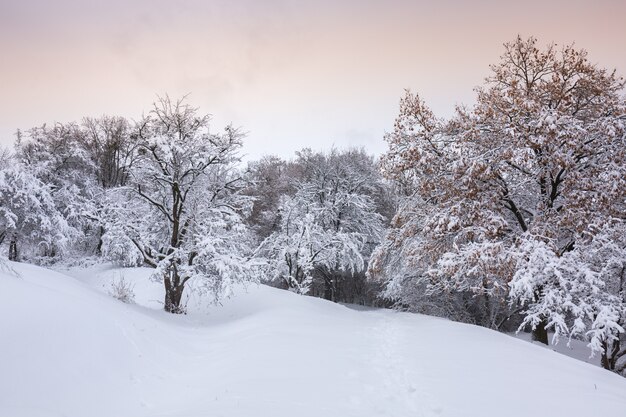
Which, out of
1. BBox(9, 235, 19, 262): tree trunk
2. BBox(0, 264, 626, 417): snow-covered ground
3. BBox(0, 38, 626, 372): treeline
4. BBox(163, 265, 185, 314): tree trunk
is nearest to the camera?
BBox(0, 264, 626, 417): snow-covered ground

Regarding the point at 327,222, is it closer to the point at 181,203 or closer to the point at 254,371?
the point at 181,203

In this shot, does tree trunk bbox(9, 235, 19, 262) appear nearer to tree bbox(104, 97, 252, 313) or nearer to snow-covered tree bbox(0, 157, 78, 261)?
snow-covered tree bbox(0, 157, 78, 261)

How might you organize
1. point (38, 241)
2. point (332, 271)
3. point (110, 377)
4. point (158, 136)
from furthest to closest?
point (332, 271) → point (38, 241) → point (158, 136) → point (110, 377)

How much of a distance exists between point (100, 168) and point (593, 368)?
36913 millimetres

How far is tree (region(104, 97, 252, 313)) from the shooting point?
13.7 m

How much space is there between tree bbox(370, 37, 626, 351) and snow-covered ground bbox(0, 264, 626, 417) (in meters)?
2.06

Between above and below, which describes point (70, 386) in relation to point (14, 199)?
below

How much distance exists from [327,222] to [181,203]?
14.9 metres

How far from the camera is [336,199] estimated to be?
28.0 metres

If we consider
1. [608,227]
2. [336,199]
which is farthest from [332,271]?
[608,227]

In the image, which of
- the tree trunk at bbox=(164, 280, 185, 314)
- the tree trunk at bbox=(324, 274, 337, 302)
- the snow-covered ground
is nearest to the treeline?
the tree trunk at bbox=(164, 280, 185, 314)

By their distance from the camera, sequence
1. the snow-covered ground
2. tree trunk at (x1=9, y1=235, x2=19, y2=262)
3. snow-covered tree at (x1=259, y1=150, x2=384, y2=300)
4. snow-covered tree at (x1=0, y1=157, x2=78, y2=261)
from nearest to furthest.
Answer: the snow-covered ground → snow-covered tree at (x1=0, y1=157, x2=78, y2=261) → tree trunk at (x1=9, y1=235, x2=19, y2=262) → snow-covered tree at (x1=259, y1=150, x2=384, y2=300)

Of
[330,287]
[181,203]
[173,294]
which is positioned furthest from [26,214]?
[330,287]

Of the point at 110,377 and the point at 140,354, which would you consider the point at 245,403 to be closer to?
the point at 110,377
